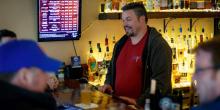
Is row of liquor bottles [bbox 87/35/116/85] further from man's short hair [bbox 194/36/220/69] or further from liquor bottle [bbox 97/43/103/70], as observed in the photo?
man's short hair [bbox 194/36/220/69]

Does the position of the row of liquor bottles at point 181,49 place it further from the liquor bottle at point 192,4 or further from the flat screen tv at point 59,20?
the flat screen tv at point 59,20

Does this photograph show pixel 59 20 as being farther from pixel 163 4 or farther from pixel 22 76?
pixel 22 76

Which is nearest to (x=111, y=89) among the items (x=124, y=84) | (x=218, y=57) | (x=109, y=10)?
(x=124, y=84)

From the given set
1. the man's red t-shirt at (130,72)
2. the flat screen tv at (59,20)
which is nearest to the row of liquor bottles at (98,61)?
the flat screen tv at (59,20)

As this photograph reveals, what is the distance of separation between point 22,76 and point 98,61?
3235 millimetres

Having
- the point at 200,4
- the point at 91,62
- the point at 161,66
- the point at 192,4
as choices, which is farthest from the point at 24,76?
the point at 200,4

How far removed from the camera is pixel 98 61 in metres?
4.85

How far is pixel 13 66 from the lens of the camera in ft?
5.28

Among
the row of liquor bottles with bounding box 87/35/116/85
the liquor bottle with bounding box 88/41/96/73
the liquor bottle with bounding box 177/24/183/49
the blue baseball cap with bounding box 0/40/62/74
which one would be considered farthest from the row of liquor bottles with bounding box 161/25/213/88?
the blue baseball cap with bounding box 0/40/62/74

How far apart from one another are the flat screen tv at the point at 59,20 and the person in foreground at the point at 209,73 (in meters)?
2.70

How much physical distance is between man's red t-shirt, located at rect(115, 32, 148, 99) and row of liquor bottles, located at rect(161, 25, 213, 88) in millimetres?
1677

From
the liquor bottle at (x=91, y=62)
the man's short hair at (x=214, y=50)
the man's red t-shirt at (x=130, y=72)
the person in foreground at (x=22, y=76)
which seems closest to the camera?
the person in foreground at (x=22, y=76)

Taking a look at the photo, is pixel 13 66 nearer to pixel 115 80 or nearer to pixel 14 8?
pixel 115 80

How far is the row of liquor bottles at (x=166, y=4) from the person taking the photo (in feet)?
15.7
